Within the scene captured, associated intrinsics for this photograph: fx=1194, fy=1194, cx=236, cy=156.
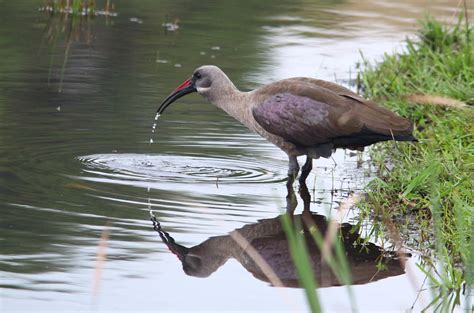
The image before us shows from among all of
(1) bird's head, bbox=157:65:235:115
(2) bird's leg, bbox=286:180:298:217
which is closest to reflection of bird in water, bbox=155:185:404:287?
(2) bird's leg, bbox=286:180:298:217

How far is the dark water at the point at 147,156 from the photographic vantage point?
5.74 meters

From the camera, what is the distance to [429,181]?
24.0 ft

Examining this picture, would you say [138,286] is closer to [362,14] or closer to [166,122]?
[166,122]

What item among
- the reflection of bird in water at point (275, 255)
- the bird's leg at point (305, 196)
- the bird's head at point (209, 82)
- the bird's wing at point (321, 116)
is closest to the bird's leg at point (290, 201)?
the bird's leg at point (305, 196)

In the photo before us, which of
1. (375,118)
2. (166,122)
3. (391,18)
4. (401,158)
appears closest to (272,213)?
(375,118)

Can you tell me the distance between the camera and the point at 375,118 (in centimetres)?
785

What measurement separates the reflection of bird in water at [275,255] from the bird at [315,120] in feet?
3.46

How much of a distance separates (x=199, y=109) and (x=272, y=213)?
10.5 feet

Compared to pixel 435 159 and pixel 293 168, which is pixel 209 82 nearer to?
pixel 293 168

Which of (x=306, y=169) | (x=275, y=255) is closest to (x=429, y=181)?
(x=306, y=169)

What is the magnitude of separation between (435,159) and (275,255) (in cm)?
150

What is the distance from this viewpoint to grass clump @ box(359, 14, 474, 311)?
5.71m

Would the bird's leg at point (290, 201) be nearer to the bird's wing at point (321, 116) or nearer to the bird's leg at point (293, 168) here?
the bird's leg at point (293, 168)

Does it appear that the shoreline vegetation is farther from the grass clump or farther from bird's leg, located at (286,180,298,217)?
bird's leg, located at (286,180,298,217)
